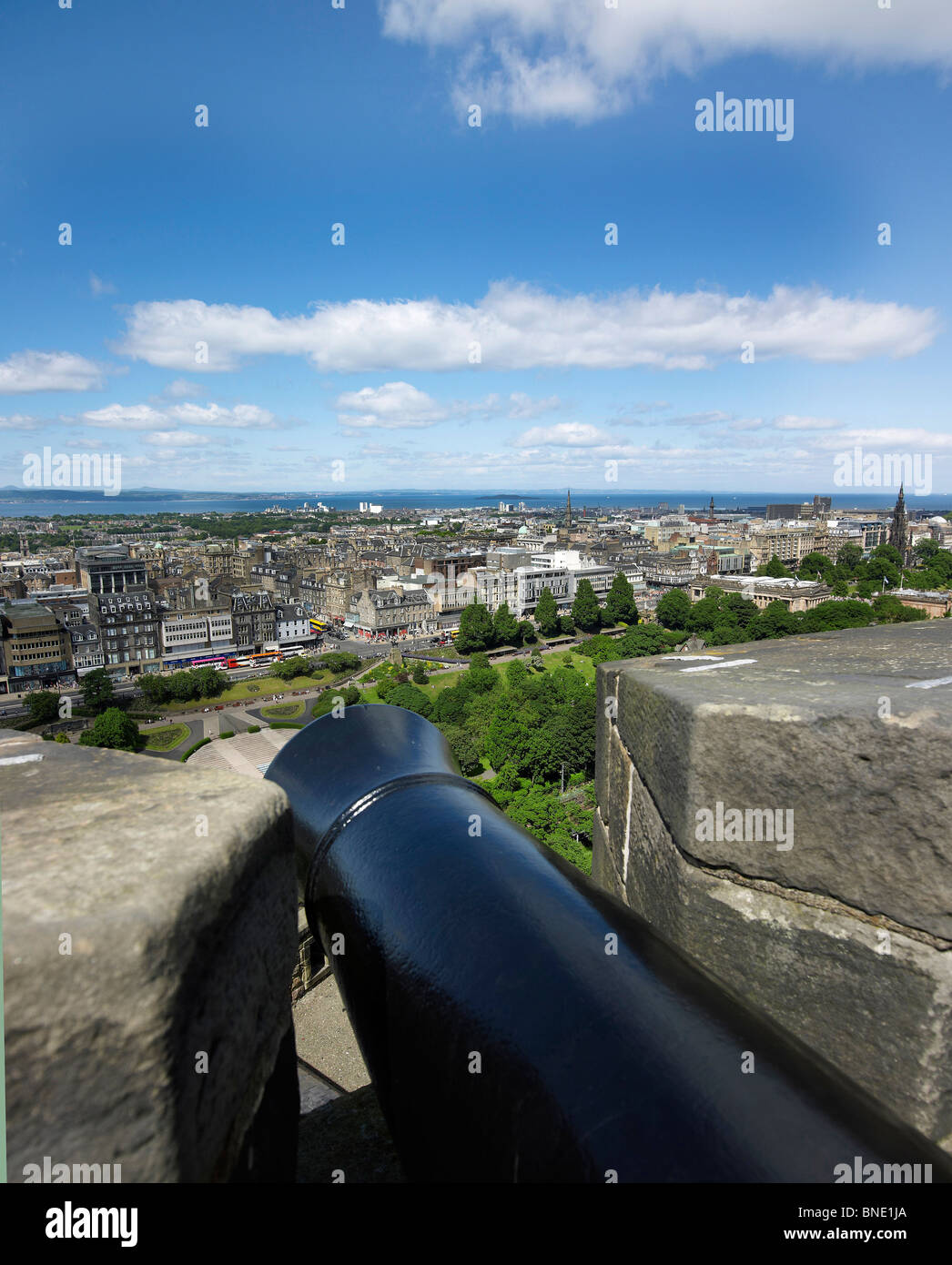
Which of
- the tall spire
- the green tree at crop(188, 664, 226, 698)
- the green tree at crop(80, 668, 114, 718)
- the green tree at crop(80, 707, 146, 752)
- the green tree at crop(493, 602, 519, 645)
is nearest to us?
the green tree at crop(80, 707, 146, 752)

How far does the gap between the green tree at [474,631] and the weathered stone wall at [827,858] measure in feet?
176

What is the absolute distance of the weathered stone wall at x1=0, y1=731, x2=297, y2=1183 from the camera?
2.21 ft

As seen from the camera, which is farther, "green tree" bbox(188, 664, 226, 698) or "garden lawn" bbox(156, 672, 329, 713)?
"green tree" bbox(188, 664, 226, 698)

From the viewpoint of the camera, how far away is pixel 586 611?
62500mm

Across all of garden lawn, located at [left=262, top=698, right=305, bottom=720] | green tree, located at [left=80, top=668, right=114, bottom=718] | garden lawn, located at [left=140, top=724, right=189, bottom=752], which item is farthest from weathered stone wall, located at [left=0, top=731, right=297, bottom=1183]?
green tree, located at [left=80, top=668, right=114, bottom=718]

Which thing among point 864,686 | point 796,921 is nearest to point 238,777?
point 796,921

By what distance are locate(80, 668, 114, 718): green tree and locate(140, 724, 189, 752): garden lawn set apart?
4.97 metres

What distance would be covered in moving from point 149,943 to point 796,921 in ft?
4.25

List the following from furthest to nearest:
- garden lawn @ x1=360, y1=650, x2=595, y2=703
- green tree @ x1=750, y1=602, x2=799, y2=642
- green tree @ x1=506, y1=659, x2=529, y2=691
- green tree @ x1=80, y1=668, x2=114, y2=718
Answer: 1. green tree @ x1=750, y1=602, x2=799, y2=642
2. garden lawn @ x1=360, y1=650, x2=595, y2=703
3. green tree @ x1=80, y1=668, x2=114, y2=718
4. green tree @ x1=506, y1=659, x2=529, y2=691

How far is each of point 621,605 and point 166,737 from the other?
127 feet

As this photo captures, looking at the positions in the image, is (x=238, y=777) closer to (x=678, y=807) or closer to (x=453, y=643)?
(x=678, y=807)

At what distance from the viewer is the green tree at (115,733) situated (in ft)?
111

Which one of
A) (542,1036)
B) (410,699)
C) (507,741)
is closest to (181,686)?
(410,699)

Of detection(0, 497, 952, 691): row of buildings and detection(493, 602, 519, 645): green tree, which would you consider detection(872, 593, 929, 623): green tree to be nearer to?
detection(0, 497, 952, 691): row of buildings
